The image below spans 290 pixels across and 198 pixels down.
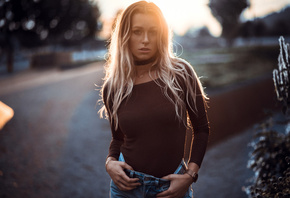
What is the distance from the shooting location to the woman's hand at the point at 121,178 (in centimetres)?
165

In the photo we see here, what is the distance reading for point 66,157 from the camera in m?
5.54

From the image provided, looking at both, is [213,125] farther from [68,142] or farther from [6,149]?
[6,149]

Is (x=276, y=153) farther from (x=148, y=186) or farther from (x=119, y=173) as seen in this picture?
(x=119, y=173)

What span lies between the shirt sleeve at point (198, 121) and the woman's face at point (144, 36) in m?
0.29

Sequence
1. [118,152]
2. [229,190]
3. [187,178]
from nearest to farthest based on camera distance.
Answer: [187,178]
[118,152]
[229,190]

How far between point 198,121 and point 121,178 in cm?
59

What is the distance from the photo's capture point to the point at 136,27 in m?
1.75

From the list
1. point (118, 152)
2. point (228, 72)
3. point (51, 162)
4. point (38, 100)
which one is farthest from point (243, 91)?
point (118, 152)

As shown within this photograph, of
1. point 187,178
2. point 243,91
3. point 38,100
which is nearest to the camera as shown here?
point 187,178

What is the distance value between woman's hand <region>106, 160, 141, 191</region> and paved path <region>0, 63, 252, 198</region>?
2871mm

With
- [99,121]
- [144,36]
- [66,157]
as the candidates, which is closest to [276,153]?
[144,36]

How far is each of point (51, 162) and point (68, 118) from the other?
2.79m

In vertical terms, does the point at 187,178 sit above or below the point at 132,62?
below

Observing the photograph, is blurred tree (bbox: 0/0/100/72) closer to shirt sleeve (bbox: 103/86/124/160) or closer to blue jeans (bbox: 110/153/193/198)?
shirt sleeve (bbox: 103/86/124/160)
